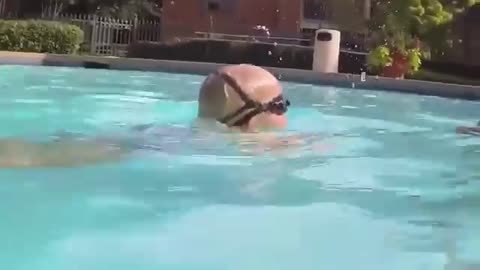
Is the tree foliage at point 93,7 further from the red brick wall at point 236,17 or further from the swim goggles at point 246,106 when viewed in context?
the swim goggles at point 246,106

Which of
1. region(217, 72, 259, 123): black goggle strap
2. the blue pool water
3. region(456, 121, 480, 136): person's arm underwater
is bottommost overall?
the blue pool water

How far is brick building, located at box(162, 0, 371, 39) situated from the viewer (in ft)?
95.3

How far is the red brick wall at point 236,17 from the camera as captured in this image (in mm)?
29078

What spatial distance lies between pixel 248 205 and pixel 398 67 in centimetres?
1394

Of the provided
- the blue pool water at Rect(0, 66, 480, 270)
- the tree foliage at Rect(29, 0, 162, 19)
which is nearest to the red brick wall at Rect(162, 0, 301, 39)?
the tree foliage at Rect(29, 0, 162, 19)

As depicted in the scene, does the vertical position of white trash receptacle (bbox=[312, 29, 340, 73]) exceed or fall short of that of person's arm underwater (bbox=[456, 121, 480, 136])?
it exceeds it

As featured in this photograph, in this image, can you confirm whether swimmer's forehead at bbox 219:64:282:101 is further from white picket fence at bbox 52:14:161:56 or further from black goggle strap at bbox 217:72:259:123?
white picket fence at bbox 52:14:161:56

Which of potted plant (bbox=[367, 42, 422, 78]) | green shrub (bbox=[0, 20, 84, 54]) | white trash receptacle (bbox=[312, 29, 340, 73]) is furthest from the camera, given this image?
green shrub (bbox=[0, 20, 84, 54])

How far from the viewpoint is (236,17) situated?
2966 centimetres

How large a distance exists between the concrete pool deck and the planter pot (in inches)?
62.2

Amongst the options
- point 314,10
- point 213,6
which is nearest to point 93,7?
point 213,6

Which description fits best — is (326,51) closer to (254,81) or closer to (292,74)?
(292,74)

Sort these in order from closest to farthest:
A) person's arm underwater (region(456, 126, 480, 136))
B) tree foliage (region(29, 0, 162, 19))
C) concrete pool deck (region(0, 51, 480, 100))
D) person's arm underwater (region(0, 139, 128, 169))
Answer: person's arm underwater (region(0, 139, 128, 169)) < person's arm underwater (region(456, 126, 480, 136)) < concrete pool deck (region(0, 51, 480, 100)) < tree foliage (region(29, 0, 162, 19))

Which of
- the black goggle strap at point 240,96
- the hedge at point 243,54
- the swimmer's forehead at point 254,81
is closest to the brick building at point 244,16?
the hedge at point 243,54
